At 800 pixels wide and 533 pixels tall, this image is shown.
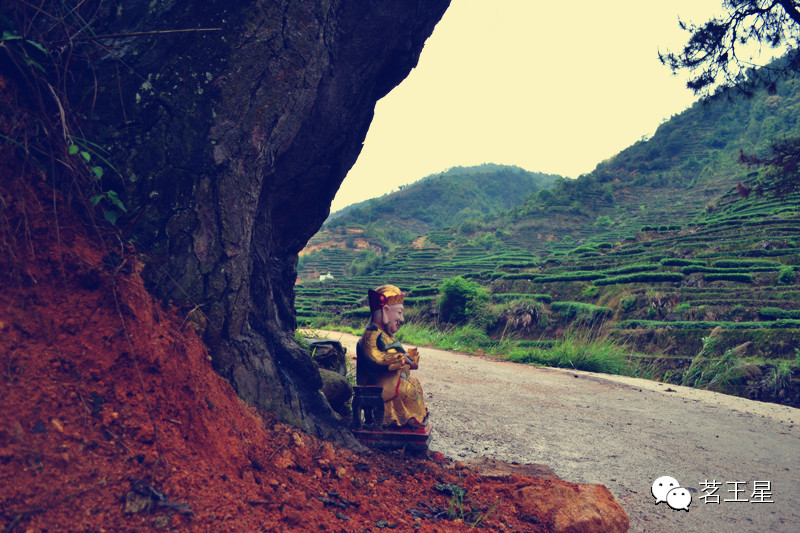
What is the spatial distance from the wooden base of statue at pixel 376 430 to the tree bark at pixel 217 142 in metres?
0.30

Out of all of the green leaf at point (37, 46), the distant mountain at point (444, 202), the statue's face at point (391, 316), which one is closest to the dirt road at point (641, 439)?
the statue's face at point (391, 316)

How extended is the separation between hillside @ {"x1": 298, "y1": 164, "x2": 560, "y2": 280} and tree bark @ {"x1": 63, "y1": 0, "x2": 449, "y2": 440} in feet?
117

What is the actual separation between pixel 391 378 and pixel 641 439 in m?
2.88

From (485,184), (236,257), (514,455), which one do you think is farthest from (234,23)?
(485,184)

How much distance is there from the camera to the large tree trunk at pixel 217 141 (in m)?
2.27

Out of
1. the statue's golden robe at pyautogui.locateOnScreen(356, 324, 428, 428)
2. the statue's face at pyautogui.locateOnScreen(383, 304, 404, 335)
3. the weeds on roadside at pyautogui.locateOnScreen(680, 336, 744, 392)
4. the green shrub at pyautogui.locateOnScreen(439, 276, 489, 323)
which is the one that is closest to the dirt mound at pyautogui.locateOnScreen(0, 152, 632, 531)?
the statue's golden robe at pyautogui.locateOnScreen(356, 324, 428, 428)

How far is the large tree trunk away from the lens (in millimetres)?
2273

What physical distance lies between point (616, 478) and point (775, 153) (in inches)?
177

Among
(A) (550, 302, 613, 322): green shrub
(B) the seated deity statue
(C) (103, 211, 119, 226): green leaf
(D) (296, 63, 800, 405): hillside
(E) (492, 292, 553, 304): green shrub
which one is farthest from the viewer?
(E) (492, 292, 553, 304): green shrub

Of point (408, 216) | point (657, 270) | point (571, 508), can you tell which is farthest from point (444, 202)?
point (571, 508)

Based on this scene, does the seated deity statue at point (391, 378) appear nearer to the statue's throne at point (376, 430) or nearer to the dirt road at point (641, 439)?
the statue's throne at point (376, 430)

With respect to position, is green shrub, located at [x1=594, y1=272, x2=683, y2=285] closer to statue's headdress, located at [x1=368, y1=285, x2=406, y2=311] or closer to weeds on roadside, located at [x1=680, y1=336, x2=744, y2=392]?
weeds on roadside, located at [x1=680, y1=336, x2=744, y2=392]

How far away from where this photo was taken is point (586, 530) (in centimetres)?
246

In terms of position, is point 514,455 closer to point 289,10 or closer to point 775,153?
point 289,10
